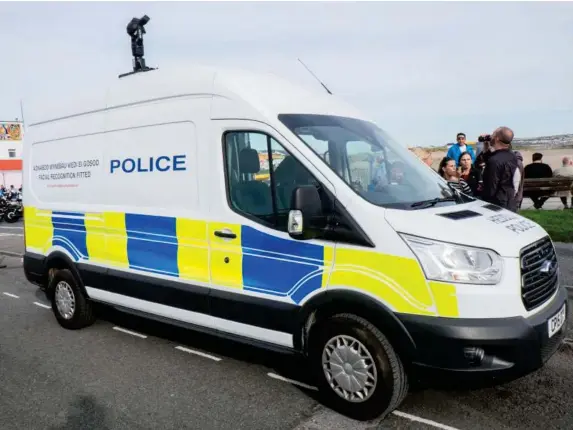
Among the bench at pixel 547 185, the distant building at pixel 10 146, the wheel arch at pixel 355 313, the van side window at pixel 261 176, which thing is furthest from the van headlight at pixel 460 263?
the distant building at pixel 10 146

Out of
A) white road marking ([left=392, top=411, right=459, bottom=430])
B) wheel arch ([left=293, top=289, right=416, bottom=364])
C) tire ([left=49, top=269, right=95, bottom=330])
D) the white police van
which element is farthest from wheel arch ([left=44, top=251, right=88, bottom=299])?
white road marking ([left=392, top=411, right=459, bottom=430])

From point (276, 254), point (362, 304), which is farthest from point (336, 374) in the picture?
point (276, 254)

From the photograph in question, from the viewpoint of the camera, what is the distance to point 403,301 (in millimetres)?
3080

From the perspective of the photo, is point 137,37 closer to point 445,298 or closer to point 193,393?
point 193,393

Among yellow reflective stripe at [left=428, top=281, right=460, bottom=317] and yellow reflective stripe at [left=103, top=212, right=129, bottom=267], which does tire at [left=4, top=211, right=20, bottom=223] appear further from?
yellow reflective stripe at [left=428, top=281, right=460, bottom=317]

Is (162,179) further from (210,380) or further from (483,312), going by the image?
(483,312)

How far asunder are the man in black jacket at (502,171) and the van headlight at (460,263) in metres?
3.18

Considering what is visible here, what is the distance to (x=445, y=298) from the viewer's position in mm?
2963

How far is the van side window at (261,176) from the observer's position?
355 cm

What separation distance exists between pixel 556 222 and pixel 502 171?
5567 millimetres

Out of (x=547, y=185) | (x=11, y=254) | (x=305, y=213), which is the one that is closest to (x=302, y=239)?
(x=305, y=213)

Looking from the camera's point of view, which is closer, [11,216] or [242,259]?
[242,259]

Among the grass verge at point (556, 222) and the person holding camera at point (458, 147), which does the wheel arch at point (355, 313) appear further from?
the grass verge at point (556, 222)

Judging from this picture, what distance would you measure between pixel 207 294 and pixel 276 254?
0.80 meters
